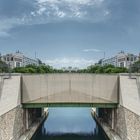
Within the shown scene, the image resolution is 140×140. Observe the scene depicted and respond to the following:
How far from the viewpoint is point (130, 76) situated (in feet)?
77.9

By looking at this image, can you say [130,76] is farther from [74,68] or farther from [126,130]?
[74,68]

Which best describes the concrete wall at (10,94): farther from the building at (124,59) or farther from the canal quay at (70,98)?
the building at (124,59)

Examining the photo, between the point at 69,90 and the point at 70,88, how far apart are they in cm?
23

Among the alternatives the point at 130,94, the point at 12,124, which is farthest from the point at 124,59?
the point at 12,124

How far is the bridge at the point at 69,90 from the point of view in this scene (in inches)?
1073

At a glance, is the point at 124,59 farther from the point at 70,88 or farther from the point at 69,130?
the point at 70,88

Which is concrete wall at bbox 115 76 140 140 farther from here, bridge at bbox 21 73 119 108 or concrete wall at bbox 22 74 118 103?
concrete wall at bbox 22 74 118 103

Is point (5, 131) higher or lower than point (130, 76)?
lower

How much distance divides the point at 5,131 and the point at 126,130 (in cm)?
928

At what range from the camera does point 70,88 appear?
90.8 ft

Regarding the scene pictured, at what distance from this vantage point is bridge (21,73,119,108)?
27266 mm

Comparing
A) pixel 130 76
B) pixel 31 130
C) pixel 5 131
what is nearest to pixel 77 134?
pixel 31 130

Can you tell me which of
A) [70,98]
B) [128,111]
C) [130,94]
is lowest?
[128,111]

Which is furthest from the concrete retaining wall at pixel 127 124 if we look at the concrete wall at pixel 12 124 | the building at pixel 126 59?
the building at pixel 126 59
